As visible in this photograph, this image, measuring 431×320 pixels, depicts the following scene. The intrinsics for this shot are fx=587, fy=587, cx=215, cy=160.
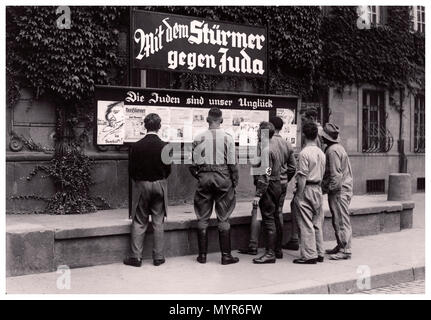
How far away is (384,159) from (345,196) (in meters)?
8.62

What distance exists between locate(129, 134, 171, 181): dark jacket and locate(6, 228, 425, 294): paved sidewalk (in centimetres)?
119

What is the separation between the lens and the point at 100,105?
321 inches

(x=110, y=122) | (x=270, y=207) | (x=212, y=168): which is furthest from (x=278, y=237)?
(x=110, y=122)

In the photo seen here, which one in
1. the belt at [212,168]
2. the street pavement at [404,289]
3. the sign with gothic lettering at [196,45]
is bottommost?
the street pavement at [404,289]

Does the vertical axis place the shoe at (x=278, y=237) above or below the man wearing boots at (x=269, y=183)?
below

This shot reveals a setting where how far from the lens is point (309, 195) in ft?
25.8

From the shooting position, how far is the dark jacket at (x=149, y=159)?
7574 mm

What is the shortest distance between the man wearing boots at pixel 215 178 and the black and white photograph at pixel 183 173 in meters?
0.02

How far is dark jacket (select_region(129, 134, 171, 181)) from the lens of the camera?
24.8 feet

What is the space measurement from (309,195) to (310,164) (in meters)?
0.42

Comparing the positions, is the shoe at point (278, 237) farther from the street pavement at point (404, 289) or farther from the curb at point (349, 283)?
the street pavement at point (404, 289)

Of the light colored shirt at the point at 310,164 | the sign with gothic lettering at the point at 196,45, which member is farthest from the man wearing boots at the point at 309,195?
the sign with gothic lettering at the point at 196,45

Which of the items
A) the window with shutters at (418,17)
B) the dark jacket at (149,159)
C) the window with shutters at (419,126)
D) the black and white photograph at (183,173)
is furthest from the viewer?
the window with shutters at (419,126)
